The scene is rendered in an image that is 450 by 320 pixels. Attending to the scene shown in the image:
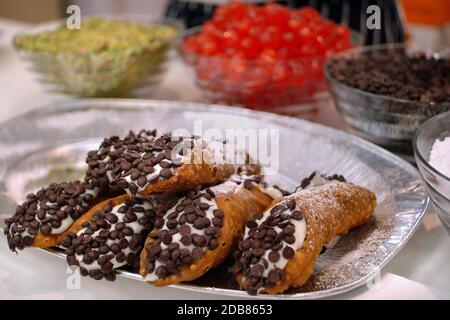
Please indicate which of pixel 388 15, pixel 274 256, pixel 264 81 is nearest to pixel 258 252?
pixel 274 256

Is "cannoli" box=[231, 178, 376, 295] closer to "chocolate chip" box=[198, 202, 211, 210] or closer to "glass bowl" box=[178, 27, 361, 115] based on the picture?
"chocolate chip" box=[198, 202, 211, 210]

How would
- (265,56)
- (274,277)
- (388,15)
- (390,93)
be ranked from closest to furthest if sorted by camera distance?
(274,277) → (390,93) → (265,56) → (388,15)

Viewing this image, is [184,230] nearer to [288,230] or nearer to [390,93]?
[288,230]

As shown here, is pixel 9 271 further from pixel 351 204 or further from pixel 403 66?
pixel 403 66

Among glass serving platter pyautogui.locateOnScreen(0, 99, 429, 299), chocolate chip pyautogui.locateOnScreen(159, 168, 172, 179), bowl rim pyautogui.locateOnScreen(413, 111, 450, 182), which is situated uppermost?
bowl rim pyautogui.locateOnScreen(413, 111, 450, 182)

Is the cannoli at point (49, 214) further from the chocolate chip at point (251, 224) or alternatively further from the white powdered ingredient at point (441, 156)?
the white powdered ingredient at point (441, 156)

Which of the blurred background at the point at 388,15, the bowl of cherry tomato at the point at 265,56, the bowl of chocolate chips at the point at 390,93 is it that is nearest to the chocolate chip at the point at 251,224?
the bowl of chocolate chips at the point at 390,93

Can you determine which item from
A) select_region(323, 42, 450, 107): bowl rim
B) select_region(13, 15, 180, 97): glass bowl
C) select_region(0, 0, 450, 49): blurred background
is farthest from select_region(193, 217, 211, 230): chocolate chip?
select_region(0, 0, 450, 49): blurred background
